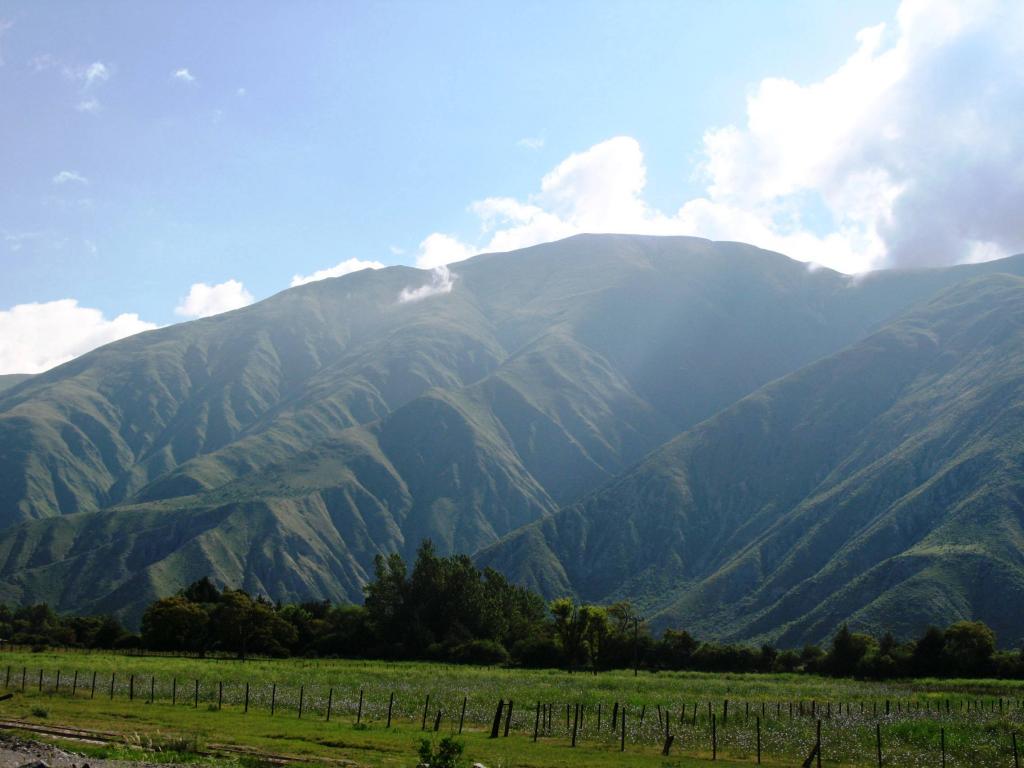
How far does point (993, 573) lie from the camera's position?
558 feet

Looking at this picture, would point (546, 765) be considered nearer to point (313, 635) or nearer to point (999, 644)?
point (313, 635)

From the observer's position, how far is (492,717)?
49.3m

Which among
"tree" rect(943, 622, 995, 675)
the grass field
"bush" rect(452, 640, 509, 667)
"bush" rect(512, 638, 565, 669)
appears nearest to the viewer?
the grass field

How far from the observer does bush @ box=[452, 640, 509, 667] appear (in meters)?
114

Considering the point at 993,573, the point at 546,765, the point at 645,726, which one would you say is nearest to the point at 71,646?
the point at 645,726

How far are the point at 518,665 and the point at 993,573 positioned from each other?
103 meters

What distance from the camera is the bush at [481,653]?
375 feet

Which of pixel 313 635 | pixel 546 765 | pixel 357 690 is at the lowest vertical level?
pixel 313 635

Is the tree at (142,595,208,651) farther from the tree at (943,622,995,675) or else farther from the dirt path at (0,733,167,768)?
the tree at (943,622,995,675)

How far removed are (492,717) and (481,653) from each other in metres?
68.2

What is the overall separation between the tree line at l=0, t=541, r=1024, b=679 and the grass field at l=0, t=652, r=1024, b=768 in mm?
31559

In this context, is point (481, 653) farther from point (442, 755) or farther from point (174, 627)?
point (442, 755)

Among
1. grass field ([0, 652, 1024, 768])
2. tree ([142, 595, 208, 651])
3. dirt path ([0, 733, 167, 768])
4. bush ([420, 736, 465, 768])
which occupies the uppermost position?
bush ([420, 736, 465, 768])

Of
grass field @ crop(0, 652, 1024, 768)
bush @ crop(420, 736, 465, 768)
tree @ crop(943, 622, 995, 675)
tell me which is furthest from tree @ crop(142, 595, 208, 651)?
bush @ crop(420, 736, 465, 768)
